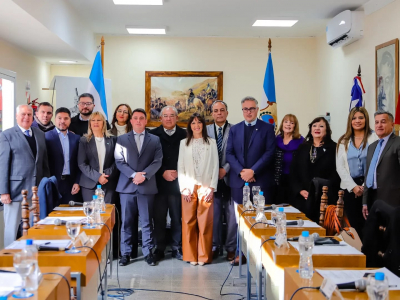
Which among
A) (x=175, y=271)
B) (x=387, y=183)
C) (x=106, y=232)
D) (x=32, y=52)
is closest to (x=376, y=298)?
(x=106, y=232)

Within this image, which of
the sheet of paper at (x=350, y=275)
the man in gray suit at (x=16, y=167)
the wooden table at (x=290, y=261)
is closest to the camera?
the sheet of paper at (x=350, y=275)

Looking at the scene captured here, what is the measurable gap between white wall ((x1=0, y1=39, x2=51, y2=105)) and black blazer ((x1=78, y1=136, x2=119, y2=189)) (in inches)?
85.6

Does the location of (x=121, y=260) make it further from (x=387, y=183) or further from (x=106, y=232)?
(x=387, y=183)

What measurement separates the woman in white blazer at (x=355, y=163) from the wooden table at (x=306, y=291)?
257 cm

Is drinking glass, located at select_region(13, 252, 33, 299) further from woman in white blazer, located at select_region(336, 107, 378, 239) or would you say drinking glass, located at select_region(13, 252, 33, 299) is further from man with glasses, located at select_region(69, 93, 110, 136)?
man with glasses, located at select_region(69, 93, 110, 136)

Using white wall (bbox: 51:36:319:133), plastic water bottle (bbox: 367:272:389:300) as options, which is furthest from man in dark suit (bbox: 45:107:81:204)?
white wall (bbox: 51:36:319:133)

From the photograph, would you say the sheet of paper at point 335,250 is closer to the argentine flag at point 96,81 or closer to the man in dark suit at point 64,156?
the man in dark suit at point 64,156

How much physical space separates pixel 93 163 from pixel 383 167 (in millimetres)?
2910

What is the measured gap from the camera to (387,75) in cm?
586

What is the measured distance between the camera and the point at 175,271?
4746 millimetres

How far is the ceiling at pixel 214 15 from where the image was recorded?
6.54 meters

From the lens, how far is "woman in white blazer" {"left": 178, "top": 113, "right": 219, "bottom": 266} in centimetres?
498

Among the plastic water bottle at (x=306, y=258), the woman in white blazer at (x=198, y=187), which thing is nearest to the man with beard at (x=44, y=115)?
the woman in white blazer at (x=198, y=187)

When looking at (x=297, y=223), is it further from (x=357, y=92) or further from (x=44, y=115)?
(x=357, y=92)
